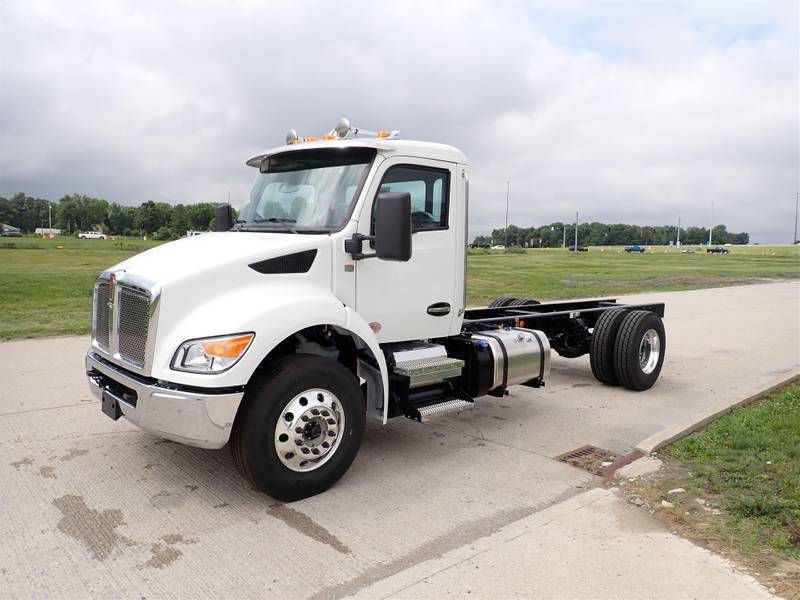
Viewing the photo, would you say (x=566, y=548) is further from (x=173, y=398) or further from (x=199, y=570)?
(x=173, y=398)

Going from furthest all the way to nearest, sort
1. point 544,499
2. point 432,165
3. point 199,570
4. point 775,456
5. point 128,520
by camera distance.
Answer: point 432,165
point 775,456
point 544,499
point 128,520
point 199,570

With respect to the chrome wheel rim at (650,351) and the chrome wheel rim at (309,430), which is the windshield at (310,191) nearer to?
the chrome wheel rim at (309,430)

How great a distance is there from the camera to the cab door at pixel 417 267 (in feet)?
16.6

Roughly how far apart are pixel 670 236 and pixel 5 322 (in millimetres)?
165671

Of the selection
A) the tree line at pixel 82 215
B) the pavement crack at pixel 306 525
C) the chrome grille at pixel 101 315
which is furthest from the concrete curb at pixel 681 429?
the tree line at pixel 82 215

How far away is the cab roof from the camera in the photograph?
16.7 ft

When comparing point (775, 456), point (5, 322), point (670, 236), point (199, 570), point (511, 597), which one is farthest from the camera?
point (670, 236)

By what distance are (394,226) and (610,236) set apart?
160 m

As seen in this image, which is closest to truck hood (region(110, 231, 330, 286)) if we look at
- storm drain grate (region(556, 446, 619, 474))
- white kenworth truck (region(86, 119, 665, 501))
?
white kenworth truck (region(86, 119, 665, 501))

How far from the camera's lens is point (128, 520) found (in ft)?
13.5

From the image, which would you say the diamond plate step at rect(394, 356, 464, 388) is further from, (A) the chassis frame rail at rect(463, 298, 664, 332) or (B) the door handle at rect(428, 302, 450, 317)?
(A) the chassis frame rail at rect(463, 298, 664, 332)

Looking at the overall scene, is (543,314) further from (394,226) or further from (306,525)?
(306,525)

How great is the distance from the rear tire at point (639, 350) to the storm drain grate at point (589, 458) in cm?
231

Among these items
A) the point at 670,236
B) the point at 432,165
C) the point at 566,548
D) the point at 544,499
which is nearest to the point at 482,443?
the point at 544,499
